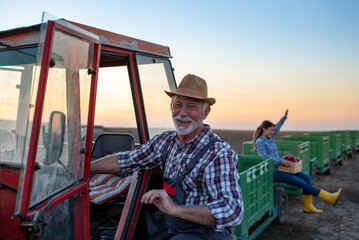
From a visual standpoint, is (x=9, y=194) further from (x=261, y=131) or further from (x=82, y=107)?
(x=261, y=131)

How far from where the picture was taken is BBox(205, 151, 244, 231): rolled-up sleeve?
2035 millimetres

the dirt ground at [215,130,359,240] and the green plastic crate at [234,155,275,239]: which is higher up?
the green plastic crate at [234,155,275,239]

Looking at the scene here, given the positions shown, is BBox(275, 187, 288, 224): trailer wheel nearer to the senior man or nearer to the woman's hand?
the woman's hand

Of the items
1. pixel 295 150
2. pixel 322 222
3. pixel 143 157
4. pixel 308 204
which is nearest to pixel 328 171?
pixel 295 150

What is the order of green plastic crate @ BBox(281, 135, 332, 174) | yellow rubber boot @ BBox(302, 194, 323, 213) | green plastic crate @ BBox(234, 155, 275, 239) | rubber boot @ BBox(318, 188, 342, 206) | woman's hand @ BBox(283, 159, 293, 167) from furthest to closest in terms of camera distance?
green plastic crate @ BBox(281, 135, 332, 174), yellow rubber boot @ BBox(302, 194, 323, 213), woman's hand @ BBox(283, 159, 293, 167), rubber boot @ BBox(318, 188, 342, 206), green plastic crate @ BBox(234, 155, 275, 239)

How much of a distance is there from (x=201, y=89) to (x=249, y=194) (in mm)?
2163

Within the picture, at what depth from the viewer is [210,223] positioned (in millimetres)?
2041

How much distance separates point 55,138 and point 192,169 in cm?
Result: 94

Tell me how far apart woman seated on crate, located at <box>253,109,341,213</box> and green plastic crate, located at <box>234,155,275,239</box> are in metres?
0.63

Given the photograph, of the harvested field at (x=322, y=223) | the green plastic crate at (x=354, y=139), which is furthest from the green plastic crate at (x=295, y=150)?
the green plastic crate at (x=354, y=139)

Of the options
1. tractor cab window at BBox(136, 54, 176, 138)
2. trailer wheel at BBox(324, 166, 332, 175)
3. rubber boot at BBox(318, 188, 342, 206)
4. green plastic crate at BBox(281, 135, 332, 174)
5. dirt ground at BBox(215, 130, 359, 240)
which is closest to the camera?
tractor cab window at BBox(136, 54, 176, 138)

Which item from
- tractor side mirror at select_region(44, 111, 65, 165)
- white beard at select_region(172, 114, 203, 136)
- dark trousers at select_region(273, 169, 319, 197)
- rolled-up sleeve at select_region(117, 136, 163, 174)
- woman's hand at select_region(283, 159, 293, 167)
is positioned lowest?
dark trousers at select_region(273, 169, 319, 197)

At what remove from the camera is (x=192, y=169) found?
2.35 meters

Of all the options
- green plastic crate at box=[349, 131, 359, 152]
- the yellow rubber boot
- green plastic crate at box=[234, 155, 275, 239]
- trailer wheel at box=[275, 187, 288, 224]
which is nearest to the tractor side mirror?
green plastic crate at box=[234, 155, 275, 239]
